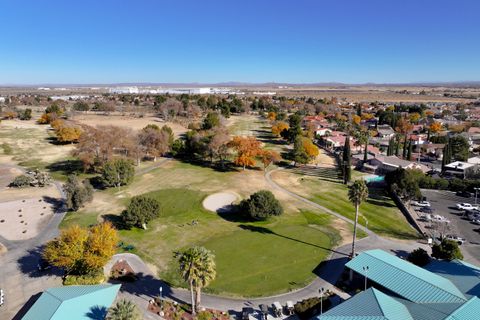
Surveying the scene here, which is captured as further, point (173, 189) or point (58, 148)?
point (58, 148)

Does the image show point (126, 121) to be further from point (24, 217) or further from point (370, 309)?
point (370, 309)

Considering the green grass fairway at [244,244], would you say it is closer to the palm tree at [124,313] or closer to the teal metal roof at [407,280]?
the teal metal roof at [407,280]

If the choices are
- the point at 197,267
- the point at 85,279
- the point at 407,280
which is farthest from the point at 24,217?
the point at 407,280

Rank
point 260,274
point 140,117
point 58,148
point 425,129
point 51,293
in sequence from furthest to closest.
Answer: point 140,117, point 425,129, point 58,148, point 260,274, point 51,293

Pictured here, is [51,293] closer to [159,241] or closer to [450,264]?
[159,241]

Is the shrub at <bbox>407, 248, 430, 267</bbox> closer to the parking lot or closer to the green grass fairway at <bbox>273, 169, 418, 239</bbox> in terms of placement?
the parking lot

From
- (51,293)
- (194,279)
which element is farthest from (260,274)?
(51,293)

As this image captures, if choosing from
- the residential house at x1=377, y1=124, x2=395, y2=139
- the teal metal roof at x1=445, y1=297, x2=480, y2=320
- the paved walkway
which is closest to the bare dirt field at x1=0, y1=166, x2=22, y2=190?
the paved walkway
